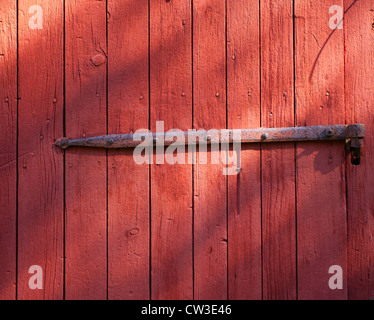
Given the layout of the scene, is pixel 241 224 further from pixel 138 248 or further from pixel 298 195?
pixel 138 248

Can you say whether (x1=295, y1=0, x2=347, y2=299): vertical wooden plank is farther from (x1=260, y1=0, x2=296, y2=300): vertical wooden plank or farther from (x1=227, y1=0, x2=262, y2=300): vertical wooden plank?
(x1=227, y1=0, x2=262, y2=300): vertical wooden plank

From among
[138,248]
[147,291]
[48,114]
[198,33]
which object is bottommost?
[147,291]

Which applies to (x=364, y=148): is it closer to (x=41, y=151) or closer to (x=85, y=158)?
(x=85, y=158)

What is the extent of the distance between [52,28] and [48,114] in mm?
288

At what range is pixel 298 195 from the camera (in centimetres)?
99

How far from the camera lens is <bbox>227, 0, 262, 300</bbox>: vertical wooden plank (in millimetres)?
992

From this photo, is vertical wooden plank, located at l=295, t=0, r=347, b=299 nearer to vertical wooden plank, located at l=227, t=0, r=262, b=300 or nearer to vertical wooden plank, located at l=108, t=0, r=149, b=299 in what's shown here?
vertical wooden plank, located at l=227, t=0, r=262, b=300

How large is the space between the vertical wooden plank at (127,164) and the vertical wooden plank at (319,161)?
51cm

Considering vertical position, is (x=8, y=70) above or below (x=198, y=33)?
below

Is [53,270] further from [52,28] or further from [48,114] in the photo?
[52,28]

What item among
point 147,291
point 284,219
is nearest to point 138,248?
point 147,291

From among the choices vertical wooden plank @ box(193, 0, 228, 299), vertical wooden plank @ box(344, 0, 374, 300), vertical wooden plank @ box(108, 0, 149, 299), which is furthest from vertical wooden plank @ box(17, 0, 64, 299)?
vertical wooden plank @ box(344, 0, 374, 300)

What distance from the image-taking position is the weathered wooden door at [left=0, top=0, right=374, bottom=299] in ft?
3.25

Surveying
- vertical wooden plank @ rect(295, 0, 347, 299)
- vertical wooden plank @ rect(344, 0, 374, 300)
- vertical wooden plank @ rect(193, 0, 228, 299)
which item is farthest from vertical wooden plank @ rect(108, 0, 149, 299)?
vertical wooden plank @ rect(344, 0, 374, 300)
